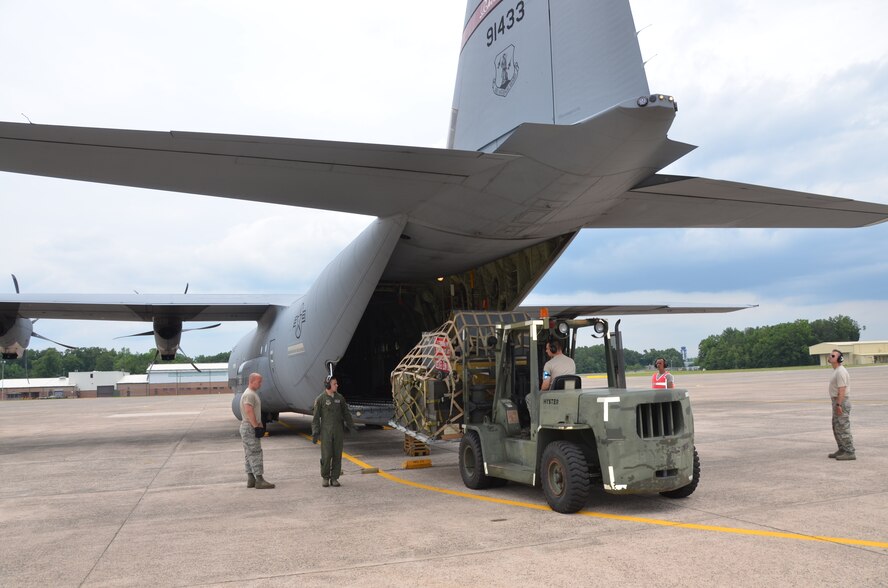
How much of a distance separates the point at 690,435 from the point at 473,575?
3116 millimetres

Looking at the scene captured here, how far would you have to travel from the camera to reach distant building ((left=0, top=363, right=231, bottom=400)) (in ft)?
269

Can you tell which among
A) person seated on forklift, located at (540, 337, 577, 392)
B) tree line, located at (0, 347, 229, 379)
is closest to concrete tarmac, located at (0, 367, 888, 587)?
person seated on forklift, located at (540, 337, 577, 392)

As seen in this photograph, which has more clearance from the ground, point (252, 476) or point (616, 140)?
point (616, 140)

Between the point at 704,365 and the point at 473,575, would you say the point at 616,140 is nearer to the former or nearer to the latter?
the point at 473,575

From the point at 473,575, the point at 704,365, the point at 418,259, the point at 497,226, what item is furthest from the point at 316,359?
the point at 704,365

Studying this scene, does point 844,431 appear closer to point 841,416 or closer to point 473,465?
point 841,416

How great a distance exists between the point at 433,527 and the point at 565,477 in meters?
1.37

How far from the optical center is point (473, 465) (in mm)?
7969

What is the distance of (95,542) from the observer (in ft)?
19.4

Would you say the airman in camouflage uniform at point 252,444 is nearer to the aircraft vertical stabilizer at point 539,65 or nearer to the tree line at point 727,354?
the aircraft vertical stabilizer at point 539,65

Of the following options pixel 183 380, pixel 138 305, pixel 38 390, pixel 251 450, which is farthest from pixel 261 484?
pixel 38 390

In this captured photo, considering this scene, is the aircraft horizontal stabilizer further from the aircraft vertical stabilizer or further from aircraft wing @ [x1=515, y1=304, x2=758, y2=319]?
aircraft wing @ [x1=515, y1=304, x2=758, y2=319]

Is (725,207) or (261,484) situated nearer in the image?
(261,484)

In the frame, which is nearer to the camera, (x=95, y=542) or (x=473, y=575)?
(x=473, y=575)
